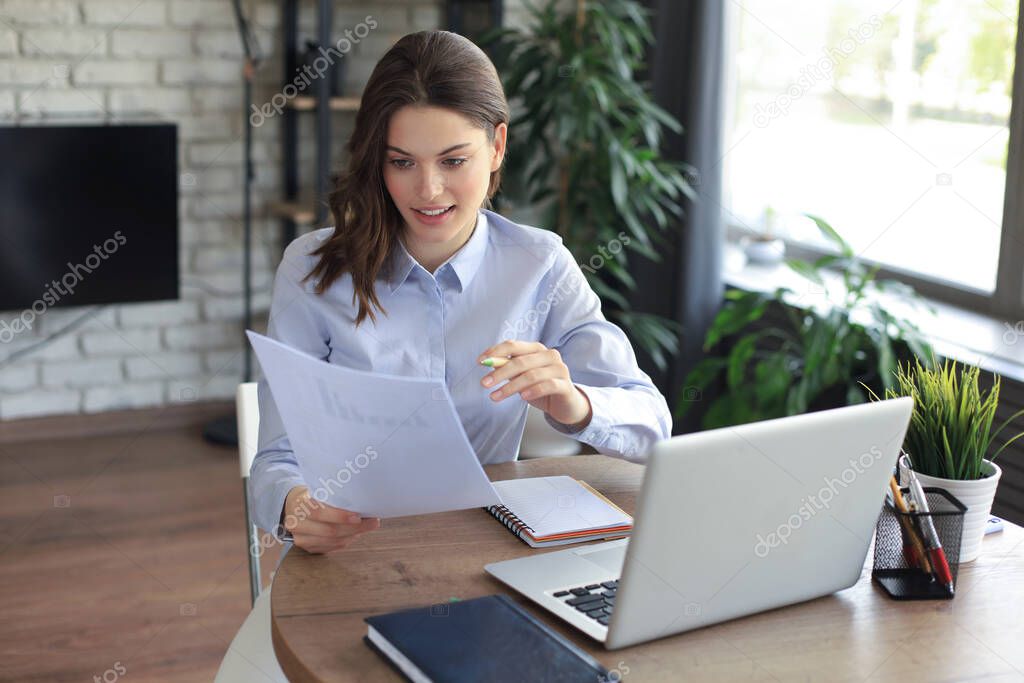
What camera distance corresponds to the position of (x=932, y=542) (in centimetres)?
129

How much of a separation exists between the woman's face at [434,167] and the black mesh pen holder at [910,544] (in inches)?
27.6

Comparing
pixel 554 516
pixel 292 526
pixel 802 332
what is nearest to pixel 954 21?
pixel 802 332

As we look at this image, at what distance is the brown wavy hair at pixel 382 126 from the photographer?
1589 millimetres

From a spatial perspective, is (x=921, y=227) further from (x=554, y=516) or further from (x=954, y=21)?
(x=554, y=516)

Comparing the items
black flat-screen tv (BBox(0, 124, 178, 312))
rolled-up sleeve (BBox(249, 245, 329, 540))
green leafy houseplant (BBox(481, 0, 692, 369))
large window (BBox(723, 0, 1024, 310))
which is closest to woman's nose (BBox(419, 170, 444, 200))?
rolled-up sleeve (BBox(249, 245, 329, 540))

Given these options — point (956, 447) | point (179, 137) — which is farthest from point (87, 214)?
point (956, 447)

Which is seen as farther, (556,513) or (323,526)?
(556,513)

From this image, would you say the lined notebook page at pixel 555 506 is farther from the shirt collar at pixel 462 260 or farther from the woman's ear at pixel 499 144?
the woman's ear at pixel 499 144

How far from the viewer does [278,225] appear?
3.94 meters

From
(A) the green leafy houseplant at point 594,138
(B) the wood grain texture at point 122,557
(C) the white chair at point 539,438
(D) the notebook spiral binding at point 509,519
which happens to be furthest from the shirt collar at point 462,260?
(A) the green leafy houseplant at point 594,138

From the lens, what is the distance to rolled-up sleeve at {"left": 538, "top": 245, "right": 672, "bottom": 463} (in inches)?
61.1

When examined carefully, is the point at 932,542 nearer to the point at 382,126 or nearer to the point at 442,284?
the point at 442,284

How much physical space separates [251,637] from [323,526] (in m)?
0.43

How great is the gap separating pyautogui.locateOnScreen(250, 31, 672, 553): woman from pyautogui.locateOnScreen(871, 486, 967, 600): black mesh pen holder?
390 millimetres
